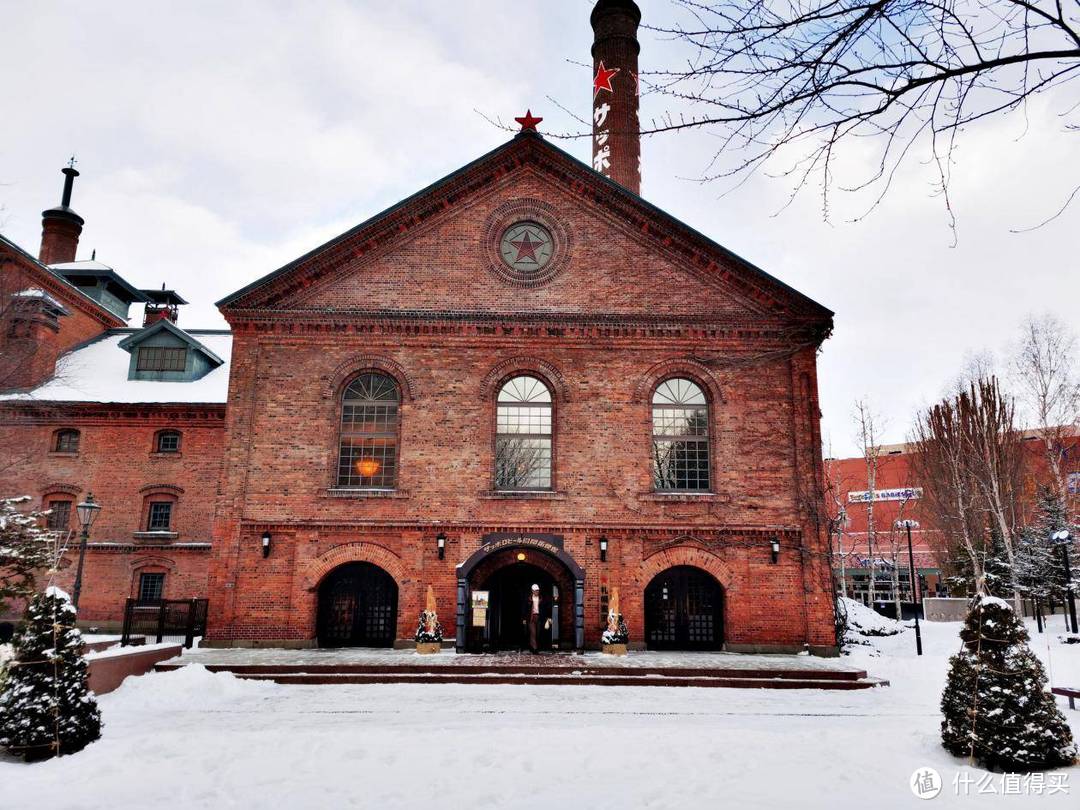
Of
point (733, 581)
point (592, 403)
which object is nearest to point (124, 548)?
point (592, 403)

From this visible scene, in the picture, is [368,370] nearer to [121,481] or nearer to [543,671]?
[543,671]

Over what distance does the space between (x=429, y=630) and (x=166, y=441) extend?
12.0 meters

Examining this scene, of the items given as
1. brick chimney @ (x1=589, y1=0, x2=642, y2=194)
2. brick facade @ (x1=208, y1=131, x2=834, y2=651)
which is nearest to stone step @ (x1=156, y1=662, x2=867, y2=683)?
brick facade @ (x1=208, y1=131, x2=834, y2=651)

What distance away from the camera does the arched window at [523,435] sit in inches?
Result: 709

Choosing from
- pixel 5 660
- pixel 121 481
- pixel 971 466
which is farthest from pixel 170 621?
pixel 971 466

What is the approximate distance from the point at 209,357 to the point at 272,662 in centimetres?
1432

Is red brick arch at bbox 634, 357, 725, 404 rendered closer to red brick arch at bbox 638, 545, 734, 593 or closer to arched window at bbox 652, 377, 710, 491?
arched window at bbox 652, 377, 710, 491

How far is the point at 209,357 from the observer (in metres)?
25.7

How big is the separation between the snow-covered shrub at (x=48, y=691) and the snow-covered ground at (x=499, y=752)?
28cm

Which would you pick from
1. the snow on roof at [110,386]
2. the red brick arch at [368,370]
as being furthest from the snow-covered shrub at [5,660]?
the snow on roof at [110,386]

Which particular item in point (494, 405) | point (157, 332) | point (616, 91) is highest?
point (616, 91)

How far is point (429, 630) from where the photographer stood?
16.3m

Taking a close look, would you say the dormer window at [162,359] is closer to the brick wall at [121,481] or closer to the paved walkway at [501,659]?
the brick wall at [121,481]

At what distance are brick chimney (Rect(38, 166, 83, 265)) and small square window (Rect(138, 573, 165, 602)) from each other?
767 inches
